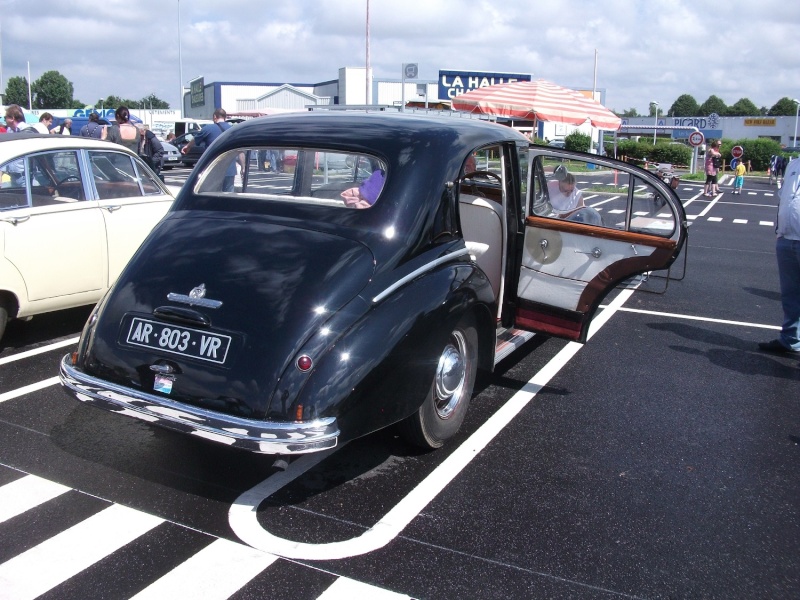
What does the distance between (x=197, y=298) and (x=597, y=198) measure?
3044mm

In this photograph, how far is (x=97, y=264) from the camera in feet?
21.2

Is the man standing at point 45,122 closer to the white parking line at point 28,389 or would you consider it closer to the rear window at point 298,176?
the white parking line at point 28,389

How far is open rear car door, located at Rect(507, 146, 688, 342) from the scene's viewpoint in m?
5.27

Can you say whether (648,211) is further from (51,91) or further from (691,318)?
(51,91)

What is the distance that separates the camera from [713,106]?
16075 cm

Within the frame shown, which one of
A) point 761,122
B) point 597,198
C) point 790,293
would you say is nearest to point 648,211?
point 597,198

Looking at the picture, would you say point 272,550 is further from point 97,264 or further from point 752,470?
point 97,264

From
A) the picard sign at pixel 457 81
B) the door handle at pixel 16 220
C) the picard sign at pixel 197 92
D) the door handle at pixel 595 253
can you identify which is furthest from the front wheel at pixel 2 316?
the picard sign at pixel 197 92

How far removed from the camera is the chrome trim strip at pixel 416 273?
387 centimetres

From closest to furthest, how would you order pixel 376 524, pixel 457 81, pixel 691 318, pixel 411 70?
pixel 376 524 → pixel 691 318 → pixel 411 70 → pixel 457 81

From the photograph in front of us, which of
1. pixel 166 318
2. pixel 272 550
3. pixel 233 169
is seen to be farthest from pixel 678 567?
pixel 233 169

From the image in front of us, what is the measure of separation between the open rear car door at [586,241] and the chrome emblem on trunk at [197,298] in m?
2.40

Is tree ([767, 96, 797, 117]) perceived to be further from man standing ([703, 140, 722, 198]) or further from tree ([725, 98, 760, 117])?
man standing ([703, 140, 722, 198])

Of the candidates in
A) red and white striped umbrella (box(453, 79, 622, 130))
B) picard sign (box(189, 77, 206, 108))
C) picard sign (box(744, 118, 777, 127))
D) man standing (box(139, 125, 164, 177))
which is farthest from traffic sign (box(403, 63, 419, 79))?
picard sign (box(744, 118, 777, 127))
